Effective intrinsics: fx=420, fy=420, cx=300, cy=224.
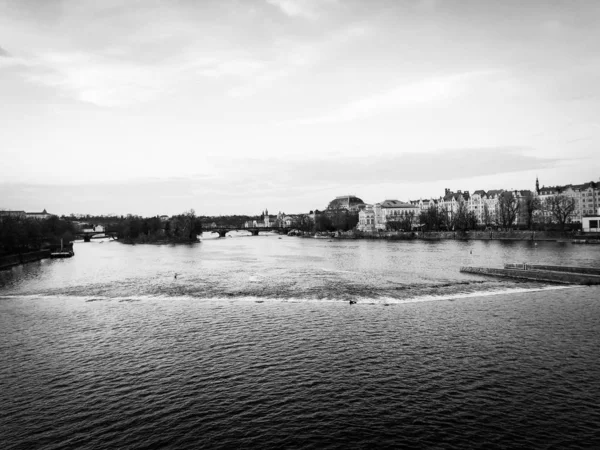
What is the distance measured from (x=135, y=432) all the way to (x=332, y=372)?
1292 centimetres

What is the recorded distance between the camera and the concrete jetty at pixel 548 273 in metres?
61.0

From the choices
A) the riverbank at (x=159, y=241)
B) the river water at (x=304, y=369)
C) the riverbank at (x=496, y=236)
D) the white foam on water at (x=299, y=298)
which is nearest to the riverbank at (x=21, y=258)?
the white foam on water at (x=299, y=298)

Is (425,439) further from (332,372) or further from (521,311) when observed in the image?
(521,311)

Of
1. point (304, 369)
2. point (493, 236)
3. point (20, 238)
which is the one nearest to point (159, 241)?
point (20, 238)

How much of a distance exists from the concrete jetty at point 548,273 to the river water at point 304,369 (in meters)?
5.97

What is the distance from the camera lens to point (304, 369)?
2928cm

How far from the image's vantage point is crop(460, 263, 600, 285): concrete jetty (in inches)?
2402

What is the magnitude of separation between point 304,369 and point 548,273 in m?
52.2

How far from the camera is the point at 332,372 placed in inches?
1130

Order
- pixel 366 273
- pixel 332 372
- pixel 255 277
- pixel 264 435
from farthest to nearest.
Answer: pixel 366 273, pixel 255 277, pixel 332 372, pixel 264 435

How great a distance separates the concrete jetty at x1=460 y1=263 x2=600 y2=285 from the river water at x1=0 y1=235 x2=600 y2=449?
19.6 feet

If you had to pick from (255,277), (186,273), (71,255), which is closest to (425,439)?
(255,277)

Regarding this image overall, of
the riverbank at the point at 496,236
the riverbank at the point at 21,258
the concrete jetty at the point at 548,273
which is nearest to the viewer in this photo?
the concrete jetty at the point at 548,273

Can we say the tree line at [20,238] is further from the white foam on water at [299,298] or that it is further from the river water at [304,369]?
the river water at [304,369]
